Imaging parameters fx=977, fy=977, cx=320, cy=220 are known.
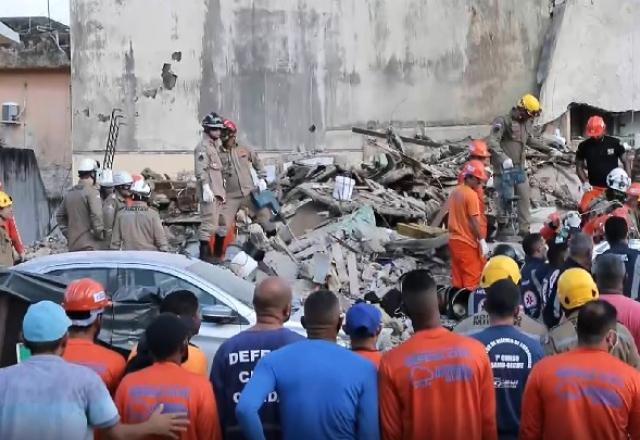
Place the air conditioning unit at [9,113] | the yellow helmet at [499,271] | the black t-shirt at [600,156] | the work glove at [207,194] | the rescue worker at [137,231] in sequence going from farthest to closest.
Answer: the air conditioning unit at [9,113]
the black t-shirt at [600,156]
the work glove at [207,194]
the rescue worker at [137,231]
the yellow helmet at [499,271]

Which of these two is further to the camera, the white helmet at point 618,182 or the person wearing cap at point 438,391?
the white helmet at point 618,182

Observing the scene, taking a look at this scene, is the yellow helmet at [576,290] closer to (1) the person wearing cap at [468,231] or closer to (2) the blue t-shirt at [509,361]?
(2) the blue t-shirt at [509,361]

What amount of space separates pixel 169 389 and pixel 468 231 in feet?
22.1

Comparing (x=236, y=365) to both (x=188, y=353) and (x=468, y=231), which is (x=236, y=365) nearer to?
(x=188, y=353)

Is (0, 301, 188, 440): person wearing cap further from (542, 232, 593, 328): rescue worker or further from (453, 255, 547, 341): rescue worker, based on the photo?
(542, 232, 593, 328): rescue worker

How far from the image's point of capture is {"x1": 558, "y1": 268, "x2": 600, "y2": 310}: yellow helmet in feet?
16.4

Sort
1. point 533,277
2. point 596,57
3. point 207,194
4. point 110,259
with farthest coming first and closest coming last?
1. point 596,57
2. point 207,194
3. point 110,259
4. point 533,277

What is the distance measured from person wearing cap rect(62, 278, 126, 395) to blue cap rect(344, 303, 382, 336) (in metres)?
1.16

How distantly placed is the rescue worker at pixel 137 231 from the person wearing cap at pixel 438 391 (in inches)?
253

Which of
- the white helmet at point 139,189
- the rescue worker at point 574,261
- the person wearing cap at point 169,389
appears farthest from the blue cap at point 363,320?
the white helmet at point 139,189

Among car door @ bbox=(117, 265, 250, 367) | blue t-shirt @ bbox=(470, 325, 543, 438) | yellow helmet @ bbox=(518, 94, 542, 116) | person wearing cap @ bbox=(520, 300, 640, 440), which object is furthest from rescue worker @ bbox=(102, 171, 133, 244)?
person wearing cap @ bbox=(520, 300, 640, 440)

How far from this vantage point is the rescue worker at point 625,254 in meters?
7.22

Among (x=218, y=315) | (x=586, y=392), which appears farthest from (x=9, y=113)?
(x=586, y=392)

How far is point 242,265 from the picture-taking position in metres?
11.4
